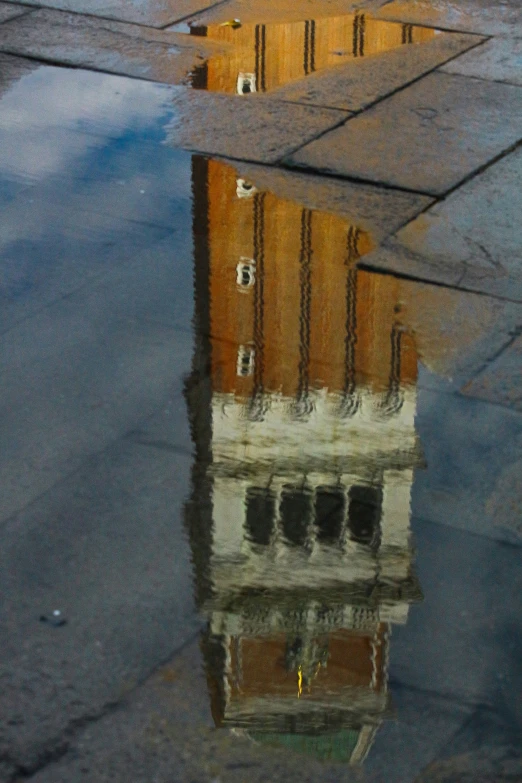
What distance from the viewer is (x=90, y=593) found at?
4.48m

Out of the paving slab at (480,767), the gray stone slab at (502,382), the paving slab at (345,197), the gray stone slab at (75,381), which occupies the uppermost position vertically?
the paving slab at (345,197)

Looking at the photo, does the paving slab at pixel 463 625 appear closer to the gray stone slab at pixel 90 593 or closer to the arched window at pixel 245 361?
the gray stone slab at pixel 90 593

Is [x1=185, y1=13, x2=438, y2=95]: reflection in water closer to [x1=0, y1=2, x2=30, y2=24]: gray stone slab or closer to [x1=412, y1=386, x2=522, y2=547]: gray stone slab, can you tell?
[x1=0, y1=2, x2=30, y2=24]: gray stone slab

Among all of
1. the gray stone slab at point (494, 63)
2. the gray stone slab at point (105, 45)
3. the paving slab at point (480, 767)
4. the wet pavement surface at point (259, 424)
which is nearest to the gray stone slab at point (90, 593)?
the wet pavement surface at point (259, 424)

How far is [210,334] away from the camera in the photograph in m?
6.19

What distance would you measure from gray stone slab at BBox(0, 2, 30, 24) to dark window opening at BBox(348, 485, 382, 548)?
7396 millimetres

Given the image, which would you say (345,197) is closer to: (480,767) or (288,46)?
(288,46)

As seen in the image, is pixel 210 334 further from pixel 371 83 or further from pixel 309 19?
pixel 309 19

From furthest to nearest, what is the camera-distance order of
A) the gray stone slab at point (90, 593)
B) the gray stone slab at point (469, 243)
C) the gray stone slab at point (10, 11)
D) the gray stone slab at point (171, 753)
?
the gray stone slab at point (10, 11) < the gray stone slab at point (469, 243) < the gray stone slab at point (90, 593) < the gray stone slab at point (171, 753)

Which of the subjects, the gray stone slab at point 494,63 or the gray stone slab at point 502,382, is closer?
the gray stone slab at point 502,382

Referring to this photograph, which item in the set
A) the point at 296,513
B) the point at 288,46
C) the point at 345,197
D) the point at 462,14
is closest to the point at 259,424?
the point at 296,513

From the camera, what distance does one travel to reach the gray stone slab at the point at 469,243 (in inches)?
269

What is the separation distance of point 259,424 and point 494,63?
5.82 meters

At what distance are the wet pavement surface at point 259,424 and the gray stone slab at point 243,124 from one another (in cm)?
3
